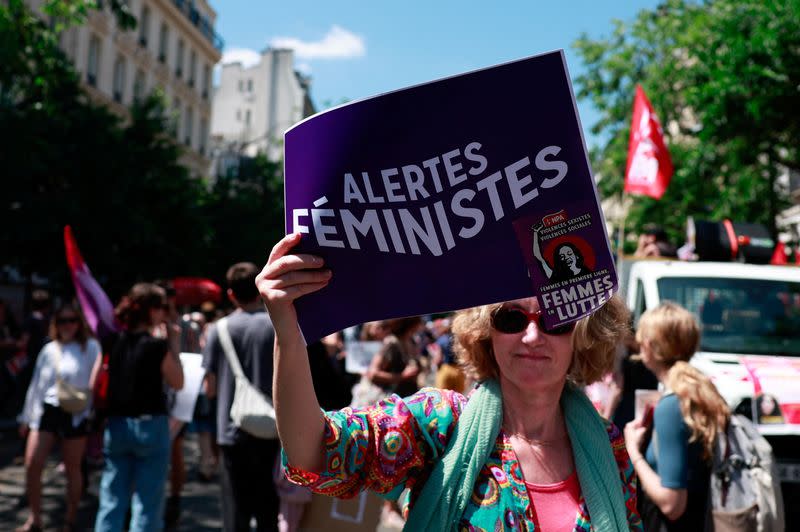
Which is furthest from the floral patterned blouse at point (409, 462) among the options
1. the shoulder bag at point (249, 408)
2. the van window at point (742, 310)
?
the van window at point (742, 310)

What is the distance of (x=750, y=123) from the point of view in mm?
14219

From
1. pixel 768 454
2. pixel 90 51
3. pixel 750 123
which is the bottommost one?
pixel 768 454

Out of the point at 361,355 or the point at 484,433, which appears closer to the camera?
the point at 484,433

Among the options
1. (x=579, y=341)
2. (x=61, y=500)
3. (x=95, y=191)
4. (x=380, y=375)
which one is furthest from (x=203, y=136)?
(x=579, y=341)

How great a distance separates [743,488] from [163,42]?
1692 inches

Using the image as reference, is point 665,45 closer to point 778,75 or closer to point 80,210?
point 778,75

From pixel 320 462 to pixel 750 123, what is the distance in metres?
13.9

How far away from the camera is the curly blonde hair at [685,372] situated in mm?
3238

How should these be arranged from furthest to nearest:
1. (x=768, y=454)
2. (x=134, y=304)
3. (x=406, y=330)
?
1. (x=406, y=330)
2. (x=134, y=304)
3. (x=768, y=454)

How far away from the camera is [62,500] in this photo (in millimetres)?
7617

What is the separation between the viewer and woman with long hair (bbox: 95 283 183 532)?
5.29 m

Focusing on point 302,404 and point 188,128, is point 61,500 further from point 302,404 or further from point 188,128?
point 188,128

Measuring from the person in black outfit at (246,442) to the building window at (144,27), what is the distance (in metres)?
37.2

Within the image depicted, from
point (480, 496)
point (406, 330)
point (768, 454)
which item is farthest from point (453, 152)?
point (406, 330)
